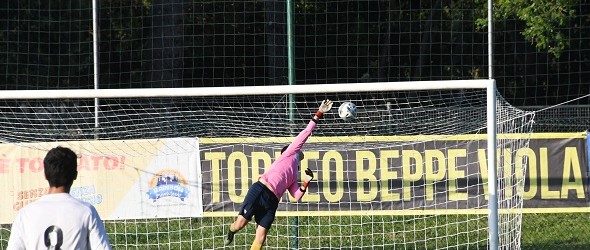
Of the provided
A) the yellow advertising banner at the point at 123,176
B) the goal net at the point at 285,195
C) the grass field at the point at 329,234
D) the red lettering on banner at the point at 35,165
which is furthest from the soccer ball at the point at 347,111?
the red lettering on banner at the point at 35,165

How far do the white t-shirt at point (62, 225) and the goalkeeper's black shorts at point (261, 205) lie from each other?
5.77 metres

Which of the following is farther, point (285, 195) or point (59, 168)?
point (285, 195)

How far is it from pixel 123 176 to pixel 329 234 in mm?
2615

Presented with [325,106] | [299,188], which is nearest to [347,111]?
[325,106]

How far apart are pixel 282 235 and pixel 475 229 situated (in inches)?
93.6

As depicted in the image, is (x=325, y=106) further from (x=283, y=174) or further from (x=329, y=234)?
(x=329, y=234)

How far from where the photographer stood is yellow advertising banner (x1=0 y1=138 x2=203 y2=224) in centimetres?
1210

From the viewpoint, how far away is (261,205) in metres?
11.3

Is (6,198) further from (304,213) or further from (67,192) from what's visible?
(67,192)

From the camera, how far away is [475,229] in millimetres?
12820

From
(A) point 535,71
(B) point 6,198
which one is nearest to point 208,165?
(B) point 6,198

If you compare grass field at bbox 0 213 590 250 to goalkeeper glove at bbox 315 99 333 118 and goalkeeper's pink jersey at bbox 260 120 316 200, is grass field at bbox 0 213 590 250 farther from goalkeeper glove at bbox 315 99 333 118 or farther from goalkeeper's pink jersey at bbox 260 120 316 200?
goalkeeper glove at bbox 315 99 333 118

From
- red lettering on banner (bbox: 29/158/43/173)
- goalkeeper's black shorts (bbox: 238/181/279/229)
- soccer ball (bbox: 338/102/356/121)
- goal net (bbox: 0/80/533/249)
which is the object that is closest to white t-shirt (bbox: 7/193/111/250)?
soccer ball (bbox: 338/102/356/121)

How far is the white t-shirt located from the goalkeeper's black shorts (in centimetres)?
577
